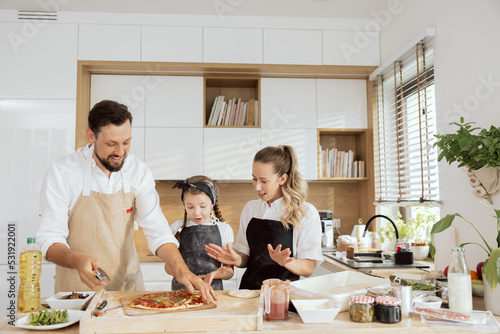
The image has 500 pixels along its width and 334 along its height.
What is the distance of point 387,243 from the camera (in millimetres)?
3580

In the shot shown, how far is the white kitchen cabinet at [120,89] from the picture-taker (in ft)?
12.5

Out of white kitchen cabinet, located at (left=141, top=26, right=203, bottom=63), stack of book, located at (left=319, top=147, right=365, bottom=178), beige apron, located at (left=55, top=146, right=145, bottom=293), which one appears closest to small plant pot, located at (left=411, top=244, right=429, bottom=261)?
stack of book, located at (left=319, top=147, right=365, bottom=178)

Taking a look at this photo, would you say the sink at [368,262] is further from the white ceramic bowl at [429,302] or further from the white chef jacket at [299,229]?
the white ceramic bowl at [429,302]

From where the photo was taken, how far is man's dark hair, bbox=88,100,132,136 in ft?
6.43

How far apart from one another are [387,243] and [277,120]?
4.64 feet

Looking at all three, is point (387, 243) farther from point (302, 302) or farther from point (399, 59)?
point (302, 302)

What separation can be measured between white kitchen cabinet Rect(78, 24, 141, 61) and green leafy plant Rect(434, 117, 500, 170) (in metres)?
2.62

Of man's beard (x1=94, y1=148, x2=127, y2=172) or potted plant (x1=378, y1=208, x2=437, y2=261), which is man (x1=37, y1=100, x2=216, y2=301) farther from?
potted plant (x1=378, y1=208, x2=437, y2=261)

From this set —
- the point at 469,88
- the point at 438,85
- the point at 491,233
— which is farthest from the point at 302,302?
the point at 438,85

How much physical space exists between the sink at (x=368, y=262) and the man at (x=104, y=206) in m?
1.37

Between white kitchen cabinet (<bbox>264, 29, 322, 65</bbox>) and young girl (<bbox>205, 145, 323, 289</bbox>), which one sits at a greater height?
white kitchen cabinet (<bbox>264, 29, 322, 65</bbox>)

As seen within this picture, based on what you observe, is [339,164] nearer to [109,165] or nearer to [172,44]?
[172,44]

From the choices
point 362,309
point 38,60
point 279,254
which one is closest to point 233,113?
point 38,60

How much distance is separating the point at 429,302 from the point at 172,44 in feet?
9.73
